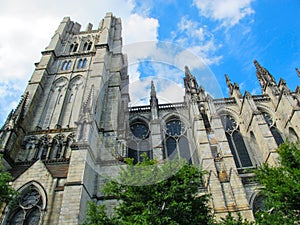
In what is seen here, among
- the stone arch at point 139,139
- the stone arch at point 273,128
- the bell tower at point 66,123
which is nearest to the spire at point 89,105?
the bell tower at point 66,123

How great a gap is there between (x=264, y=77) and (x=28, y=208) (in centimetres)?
2459

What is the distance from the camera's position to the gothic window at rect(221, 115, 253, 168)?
780 inches

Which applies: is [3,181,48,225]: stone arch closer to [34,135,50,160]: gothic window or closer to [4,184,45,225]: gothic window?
[4,184,45,225]: gothic window

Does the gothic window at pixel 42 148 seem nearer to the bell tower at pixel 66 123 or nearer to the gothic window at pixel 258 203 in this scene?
the bell tower at pixel 66 123

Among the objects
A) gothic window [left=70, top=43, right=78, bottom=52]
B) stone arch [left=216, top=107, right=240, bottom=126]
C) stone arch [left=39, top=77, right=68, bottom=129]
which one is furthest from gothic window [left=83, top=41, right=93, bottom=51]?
stone arch [left=216, top=107, right=240, bottom=126]

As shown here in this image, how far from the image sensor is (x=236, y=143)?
70.4 ft

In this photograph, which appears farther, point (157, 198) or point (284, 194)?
point (284, 194)

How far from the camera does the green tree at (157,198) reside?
880cm

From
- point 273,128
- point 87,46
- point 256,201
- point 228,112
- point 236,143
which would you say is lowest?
point 256,201

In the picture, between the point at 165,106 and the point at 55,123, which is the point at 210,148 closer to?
the point at 165,106

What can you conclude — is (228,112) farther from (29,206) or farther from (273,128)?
(29,206)

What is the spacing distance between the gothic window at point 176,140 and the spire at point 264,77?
33.4ft

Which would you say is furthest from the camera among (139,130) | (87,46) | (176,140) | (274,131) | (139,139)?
(87,46)

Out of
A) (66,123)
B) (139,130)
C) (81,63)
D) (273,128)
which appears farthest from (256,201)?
(81,63)
